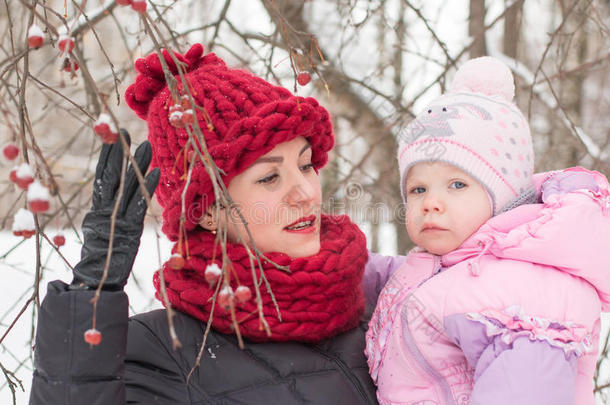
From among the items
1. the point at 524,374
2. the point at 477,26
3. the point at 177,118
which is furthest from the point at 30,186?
the point at 477,26

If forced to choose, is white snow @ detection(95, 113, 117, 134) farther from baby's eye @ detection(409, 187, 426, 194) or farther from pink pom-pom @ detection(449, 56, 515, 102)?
pink pom-pom @ detection(449, 56, 515, 102)

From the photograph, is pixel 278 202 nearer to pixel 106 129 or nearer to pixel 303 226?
pixel 303 226

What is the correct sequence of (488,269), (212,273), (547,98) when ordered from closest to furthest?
(212,273), (488,269), (547,98)

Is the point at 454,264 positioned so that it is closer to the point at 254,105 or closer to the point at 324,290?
the point at 324,290

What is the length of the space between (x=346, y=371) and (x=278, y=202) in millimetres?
498

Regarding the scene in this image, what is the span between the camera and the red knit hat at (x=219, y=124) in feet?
4.96

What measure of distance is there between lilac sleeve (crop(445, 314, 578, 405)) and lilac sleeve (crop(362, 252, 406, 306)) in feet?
2.45

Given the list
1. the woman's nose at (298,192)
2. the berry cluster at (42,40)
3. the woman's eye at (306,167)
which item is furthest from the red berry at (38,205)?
the woman's eye at (306,167)

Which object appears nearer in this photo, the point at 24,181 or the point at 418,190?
the point at 24,181

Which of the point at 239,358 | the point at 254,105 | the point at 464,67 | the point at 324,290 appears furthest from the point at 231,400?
the point at 464,67

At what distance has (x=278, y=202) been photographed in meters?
1.60

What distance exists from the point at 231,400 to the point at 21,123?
0.82 meters

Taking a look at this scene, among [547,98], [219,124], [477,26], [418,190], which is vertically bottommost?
[418,190]

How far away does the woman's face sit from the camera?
159 centimetres
